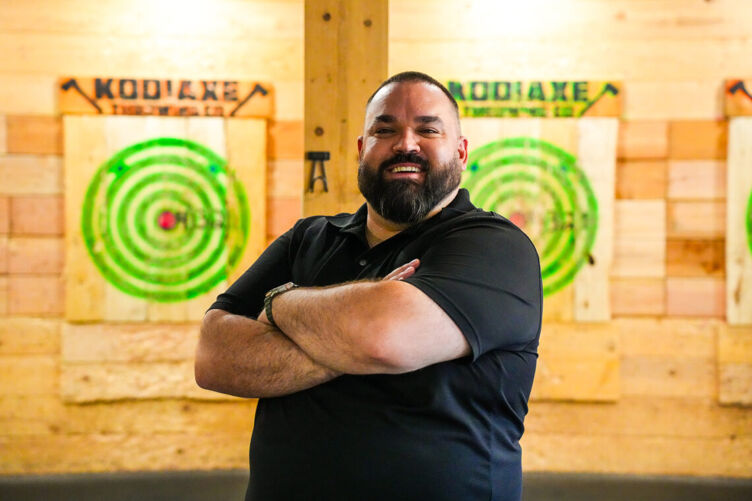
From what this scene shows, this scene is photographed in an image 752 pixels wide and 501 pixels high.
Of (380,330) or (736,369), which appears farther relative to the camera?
(736,369)

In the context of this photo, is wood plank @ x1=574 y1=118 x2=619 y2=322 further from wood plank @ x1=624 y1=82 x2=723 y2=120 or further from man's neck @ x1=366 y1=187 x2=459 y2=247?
man's neck @ x1=366 y1=187 x2=459 y2=247

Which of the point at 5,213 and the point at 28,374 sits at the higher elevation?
the point at 5,213

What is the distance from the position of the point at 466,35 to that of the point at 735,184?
1251 millimetres

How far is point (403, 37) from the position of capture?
9.98 feet

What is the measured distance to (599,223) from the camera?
3.04 meters

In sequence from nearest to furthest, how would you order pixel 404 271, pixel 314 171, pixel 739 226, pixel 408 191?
pixel 404 271 < pixel 408 191 < pixel 314 171 < pixel 739 226

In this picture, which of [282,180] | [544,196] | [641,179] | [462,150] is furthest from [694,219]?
[462,150]

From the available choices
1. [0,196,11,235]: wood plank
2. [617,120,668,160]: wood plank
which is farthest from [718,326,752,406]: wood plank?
[0,196,11,235]: wood plank

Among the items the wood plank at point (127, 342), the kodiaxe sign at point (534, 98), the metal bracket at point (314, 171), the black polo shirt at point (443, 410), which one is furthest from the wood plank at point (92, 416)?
the black polo shirt at point (443, 410)

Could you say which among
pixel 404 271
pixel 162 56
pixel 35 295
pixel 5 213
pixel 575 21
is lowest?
pixel 35 295

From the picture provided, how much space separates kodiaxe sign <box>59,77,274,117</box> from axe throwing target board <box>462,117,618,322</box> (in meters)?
0.88

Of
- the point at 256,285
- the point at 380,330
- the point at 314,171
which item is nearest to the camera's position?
the point at 380,330

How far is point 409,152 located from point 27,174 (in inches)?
86.3

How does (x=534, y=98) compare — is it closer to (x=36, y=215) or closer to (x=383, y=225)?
(x=383, y=225)
